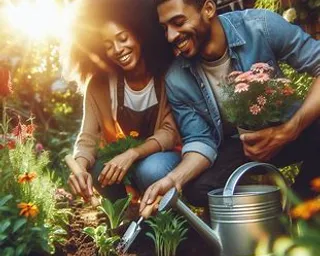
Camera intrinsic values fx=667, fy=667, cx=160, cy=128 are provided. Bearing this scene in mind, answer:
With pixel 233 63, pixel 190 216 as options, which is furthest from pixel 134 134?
pixel 190 216

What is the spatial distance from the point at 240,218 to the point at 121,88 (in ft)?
3.20

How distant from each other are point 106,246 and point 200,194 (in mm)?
460

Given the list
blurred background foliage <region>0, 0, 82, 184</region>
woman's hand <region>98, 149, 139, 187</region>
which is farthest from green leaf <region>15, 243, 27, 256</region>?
blurred background foliage <region>0, 0, 82, 184</region>

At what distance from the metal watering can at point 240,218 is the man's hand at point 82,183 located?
534 millimetres

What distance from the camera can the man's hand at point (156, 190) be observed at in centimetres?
256

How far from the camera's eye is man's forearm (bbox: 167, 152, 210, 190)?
2.71 meters

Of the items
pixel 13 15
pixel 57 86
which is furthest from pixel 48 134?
pixel 13 15

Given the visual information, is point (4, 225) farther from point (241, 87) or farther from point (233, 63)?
point (233, 63)

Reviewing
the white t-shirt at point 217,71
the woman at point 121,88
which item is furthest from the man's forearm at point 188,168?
the white t-shirt at point 217,71

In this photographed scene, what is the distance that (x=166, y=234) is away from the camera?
104 inches

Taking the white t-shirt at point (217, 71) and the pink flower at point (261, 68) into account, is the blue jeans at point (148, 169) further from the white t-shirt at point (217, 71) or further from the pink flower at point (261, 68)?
the pink flower at point (261, 68)

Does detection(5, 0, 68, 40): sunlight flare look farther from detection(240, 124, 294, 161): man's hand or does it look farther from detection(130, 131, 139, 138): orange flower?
detection(240, 124, 294, 161): man's hand

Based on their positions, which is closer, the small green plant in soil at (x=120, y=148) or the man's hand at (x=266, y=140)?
the man's hand at (x=266, y=140)

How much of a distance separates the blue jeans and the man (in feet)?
0.34
